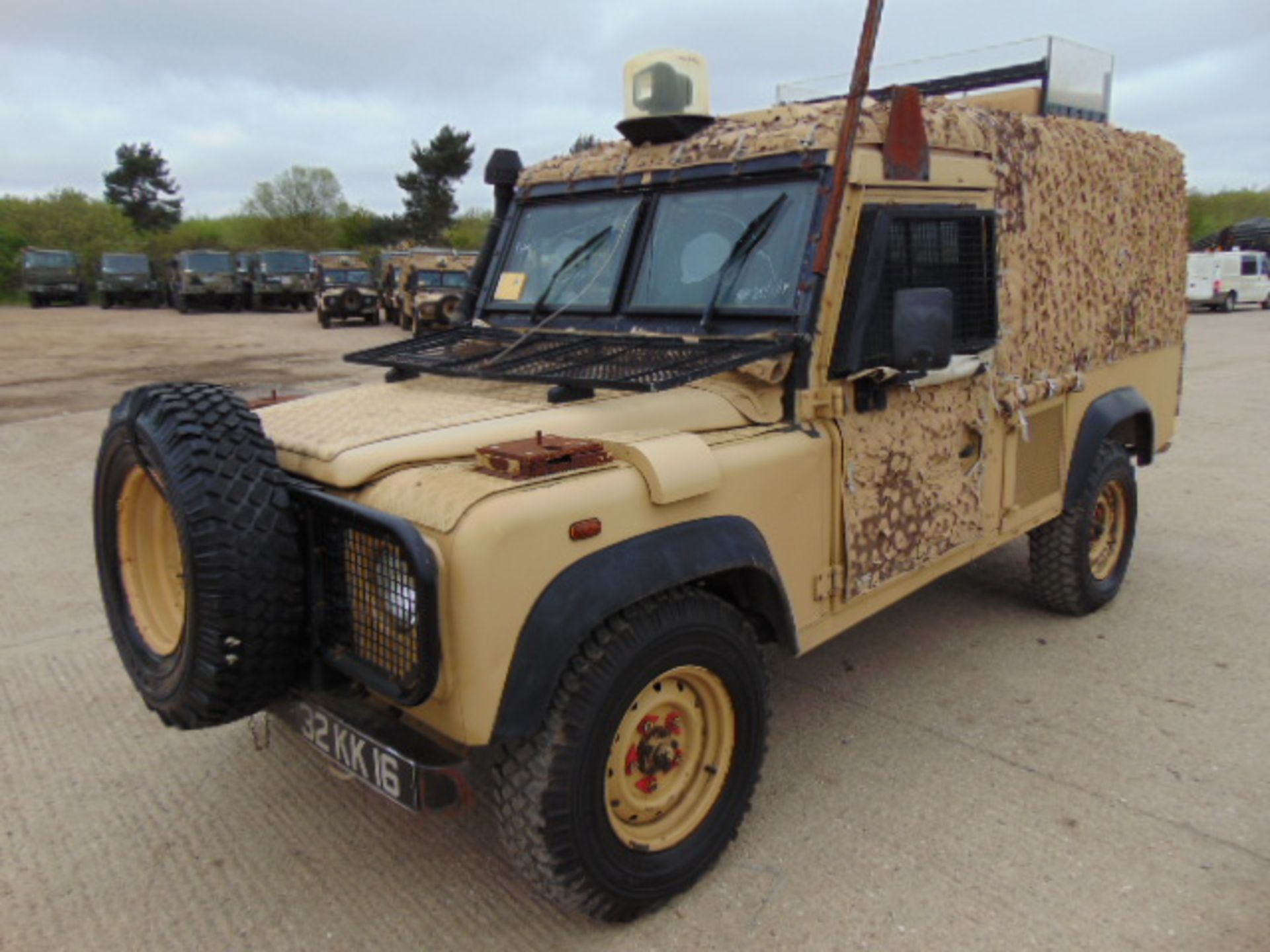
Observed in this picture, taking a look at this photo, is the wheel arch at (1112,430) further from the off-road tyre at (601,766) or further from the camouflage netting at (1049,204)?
the off-road tyre at (601,766)

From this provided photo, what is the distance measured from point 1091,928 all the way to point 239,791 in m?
2.78

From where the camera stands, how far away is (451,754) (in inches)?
96.7

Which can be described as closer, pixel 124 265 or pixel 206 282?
pixel 206 282

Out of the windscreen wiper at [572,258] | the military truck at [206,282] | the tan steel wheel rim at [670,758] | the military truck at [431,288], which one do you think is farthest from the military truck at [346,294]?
the tan steel wheel rim at [670,758]

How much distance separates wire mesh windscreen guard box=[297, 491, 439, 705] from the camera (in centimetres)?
216

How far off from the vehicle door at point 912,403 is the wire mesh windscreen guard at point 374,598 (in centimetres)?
155

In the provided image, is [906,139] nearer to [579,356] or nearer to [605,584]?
[579,356]

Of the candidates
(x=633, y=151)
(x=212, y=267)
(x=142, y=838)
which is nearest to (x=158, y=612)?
(x=142, y=838)

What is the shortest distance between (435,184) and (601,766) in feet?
170

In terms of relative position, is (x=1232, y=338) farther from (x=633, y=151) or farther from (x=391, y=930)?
(x=391, y=930)

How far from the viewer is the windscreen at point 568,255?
147 inches

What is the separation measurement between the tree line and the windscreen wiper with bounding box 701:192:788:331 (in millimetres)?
41958

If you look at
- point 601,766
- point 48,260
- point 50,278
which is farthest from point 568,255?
point 48,260

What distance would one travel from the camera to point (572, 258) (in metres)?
3.91
